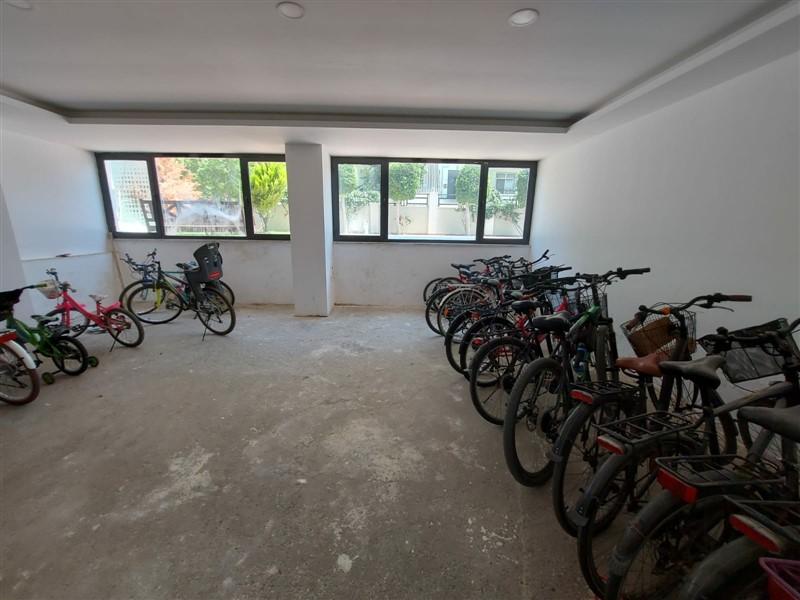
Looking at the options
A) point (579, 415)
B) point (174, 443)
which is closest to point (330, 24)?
point (579, 415)

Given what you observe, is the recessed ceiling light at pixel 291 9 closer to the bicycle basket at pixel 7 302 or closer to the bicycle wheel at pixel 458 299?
the bicycle wheel at pixel 458 299

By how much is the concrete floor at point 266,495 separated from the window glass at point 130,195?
2937mm

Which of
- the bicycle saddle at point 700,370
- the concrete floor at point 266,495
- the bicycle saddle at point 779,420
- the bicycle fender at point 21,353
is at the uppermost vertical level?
the bicycle saddle at point 700,370

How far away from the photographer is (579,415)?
1353mm

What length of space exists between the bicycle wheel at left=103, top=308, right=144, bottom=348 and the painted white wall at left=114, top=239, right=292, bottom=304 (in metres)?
1.67

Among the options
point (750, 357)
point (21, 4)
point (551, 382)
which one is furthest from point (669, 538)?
point (21, 4)

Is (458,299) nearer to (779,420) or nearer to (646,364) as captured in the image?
(646,364)

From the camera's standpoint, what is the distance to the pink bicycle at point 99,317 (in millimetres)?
3076

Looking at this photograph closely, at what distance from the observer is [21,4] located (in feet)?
5.21

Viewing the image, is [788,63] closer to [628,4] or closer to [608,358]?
[628,4]

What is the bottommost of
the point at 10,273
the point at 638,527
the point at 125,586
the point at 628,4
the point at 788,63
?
the point at 125,586

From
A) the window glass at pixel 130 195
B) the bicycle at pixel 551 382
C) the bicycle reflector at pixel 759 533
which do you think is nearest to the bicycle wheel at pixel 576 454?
the bicycle at pixel 551 382

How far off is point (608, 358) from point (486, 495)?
1.08 m

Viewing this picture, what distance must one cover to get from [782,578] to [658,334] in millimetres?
1345
